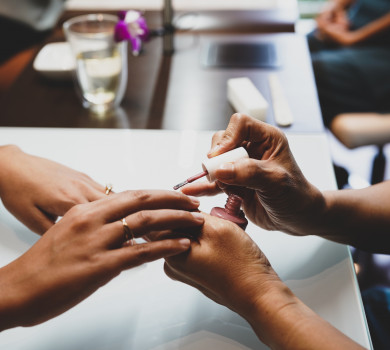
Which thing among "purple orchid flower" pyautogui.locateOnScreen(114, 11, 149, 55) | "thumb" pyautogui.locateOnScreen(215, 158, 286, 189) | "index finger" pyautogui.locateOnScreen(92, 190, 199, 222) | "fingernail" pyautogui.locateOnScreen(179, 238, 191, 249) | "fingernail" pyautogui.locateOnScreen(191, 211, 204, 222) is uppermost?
"purple orchid flower" pyautogui.locateOnScreen(114, 11, 149, 55)

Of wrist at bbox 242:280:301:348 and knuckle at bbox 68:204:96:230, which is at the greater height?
knuckle at bbox 68:204:96:230

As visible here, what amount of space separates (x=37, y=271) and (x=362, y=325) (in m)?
0.51

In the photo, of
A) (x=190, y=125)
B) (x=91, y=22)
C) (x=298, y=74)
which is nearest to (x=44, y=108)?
(x=91, y=22)

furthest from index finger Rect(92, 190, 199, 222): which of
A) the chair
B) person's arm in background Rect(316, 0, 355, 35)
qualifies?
person's arm in background Rect(316, 0, 355, 35)

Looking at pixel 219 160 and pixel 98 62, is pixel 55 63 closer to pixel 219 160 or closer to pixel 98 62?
pixel 98 62

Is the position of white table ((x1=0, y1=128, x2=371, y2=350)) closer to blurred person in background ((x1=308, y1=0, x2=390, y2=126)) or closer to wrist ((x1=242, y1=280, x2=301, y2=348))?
wrist ((x1=242, y1=280, x2=301, y2=348))

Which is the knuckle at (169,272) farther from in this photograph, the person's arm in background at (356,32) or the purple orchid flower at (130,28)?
the person's arm in background at (356,32)

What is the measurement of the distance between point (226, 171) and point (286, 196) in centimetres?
14

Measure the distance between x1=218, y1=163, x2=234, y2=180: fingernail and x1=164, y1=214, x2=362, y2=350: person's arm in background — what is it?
8 centimetres

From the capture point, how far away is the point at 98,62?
1125 mm

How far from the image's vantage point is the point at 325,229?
81 centimetres

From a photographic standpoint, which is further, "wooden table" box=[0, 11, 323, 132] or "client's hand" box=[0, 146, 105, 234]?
"wooden table" box=[0, 11, 323, 132]

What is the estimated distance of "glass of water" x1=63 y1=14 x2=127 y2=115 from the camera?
3.61ft

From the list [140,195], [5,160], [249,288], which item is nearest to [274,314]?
[249,288]
